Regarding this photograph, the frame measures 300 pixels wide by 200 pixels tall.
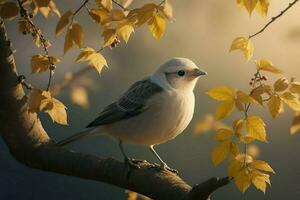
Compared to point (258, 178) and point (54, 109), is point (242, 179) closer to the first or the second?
point (258, 178)

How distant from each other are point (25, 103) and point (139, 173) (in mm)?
685

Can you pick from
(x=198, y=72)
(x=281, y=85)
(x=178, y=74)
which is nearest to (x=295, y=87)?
(x=281, y=85)

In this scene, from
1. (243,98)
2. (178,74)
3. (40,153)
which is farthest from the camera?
(178,74)

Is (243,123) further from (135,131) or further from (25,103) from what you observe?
(25,103)

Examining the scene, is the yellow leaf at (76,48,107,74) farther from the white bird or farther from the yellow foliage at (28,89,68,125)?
the white bird

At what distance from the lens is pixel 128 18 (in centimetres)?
171

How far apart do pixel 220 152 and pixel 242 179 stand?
14cm

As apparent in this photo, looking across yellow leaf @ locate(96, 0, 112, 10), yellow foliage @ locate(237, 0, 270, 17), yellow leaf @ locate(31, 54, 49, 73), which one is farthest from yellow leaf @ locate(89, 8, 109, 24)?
yellow foliage @ locate(237, 0, 270, 17)

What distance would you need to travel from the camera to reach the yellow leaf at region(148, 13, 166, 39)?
5.94ft

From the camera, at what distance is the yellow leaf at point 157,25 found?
1.81 m

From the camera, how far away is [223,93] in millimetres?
1740

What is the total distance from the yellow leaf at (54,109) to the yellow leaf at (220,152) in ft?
2.05

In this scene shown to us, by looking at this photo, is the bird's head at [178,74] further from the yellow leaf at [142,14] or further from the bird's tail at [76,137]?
the yellow leaf at [142,14]

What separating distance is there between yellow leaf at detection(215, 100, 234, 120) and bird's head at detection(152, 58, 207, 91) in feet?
2.69
